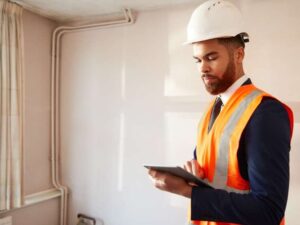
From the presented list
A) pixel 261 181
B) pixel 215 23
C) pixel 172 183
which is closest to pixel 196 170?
pixel 172 183

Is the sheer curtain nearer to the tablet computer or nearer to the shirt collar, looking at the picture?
the tablet computer

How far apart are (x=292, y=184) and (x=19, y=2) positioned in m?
2.38

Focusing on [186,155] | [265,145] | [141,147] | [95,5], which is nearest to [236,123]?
[265,145]

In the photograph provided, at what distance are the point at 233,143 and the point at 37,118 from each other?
6.70ft

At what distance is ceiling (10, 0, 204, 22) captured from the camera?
216 centimetres

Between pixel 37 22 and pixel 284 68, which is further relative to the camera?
pixel 37 22

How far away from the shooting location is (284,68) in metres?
1.84

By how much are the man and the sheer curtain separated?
1507 mm

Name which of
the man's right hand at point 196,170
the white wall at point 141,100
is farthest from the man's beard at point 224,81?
the white wall at point 141,100

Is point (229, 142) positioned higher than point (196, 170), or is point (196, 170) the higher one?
point (229, 142)

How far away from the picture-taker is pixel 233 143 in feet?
3.08

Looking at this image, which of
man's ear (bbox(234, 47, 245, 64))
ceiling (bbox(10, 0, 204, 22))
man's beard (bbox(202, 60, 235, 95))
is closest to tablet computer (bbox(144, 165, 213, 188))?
man's beard (bbox(202, 60, 235, 95))

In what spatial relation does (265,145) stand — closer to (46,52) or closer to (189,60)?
(189,60)

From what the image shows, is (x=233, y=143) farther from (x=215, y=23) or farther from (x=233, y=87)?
(x=215, y=23)
